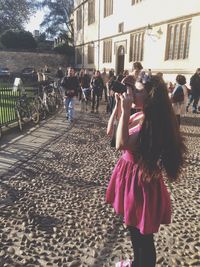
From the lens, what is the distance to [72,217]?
3875 millimetres

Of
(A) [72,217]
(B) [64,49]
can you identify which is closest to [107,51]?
(B) [64,49]

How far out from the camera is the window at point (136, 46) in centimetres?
1964

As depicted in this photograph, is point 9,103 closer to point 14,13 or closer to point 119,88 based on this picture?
point 119,88

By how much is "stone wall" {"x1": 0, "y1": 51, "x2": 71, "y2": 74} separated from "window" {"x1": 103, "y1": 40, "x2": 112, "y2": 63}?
11.5 m

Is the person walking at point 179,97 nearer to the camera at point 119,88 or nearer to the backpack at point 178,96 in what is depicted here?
the backpack at point 178,96

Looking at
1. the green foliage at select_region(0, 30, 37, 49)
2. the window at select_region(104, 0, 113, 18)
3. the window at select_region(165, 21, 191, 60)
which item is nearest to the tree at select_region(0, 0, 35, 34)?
the green foliage at select_region(0, 30, 37, 49)

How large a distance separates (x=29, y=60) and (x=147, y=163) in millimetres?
36874

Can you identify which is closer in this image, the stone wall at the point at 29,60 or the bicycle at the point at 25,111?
the bicycle at the point at 25,111

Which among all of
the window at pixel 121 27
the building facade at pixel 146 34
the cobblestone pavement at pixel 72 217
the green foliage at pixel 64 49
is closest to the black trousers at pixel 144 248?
the cobblestone pavement at pixel 72 217

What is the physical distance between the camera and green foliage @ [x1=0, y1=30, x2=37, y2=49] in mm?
36931

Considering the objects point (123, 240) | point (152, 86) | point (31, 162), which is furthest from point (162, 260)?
point (31, 162)

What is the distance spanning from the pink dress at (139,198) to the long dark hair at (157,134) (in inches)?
3.5

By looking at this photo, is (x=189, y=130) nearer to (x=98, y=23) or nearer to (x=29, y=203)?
(x=29, y=203)

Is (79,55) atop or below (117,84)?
atop
